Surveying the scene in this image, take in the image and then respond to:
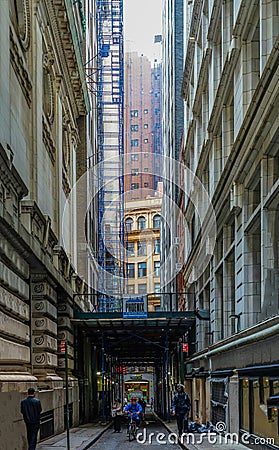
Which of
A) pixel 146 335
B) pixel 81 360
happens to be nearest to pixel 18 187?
pixel 81 360

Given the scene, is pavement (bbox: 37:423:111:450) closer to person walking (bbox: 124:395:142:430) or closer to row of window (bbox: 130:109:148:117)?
person walking (bbox: 124:395:142:430)

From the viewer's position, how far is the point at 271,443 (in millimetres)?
17562

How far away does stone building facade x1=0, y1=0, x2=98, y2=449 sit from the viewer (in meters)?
21.1

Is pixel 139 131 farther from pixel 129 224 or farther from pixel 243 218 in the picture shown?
pixel 243 218

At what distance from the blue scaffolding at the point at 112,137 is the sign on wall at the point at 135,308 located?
4095cm

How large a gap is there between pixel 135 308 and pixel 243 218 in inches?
744

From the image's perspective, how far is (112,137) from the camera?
102125mm

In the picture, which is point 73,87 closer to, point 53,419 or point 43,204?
point 43,204

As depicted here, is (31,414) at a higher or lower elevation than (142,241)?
lower

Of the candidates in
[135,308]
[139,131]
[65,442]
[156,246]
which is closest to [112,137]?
[156,246]

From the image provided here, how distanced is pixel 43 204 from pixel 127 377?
102244mm

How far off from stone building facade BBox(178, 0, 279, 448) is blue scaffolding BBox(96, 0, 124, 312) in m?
48.3

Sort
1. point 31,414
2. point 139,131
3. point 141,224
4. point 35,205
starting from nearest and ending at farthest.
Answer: point 31,414 < point 35,205 < point 141,224 < point 139,131

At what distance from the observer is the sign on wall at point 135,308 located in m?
43.3
